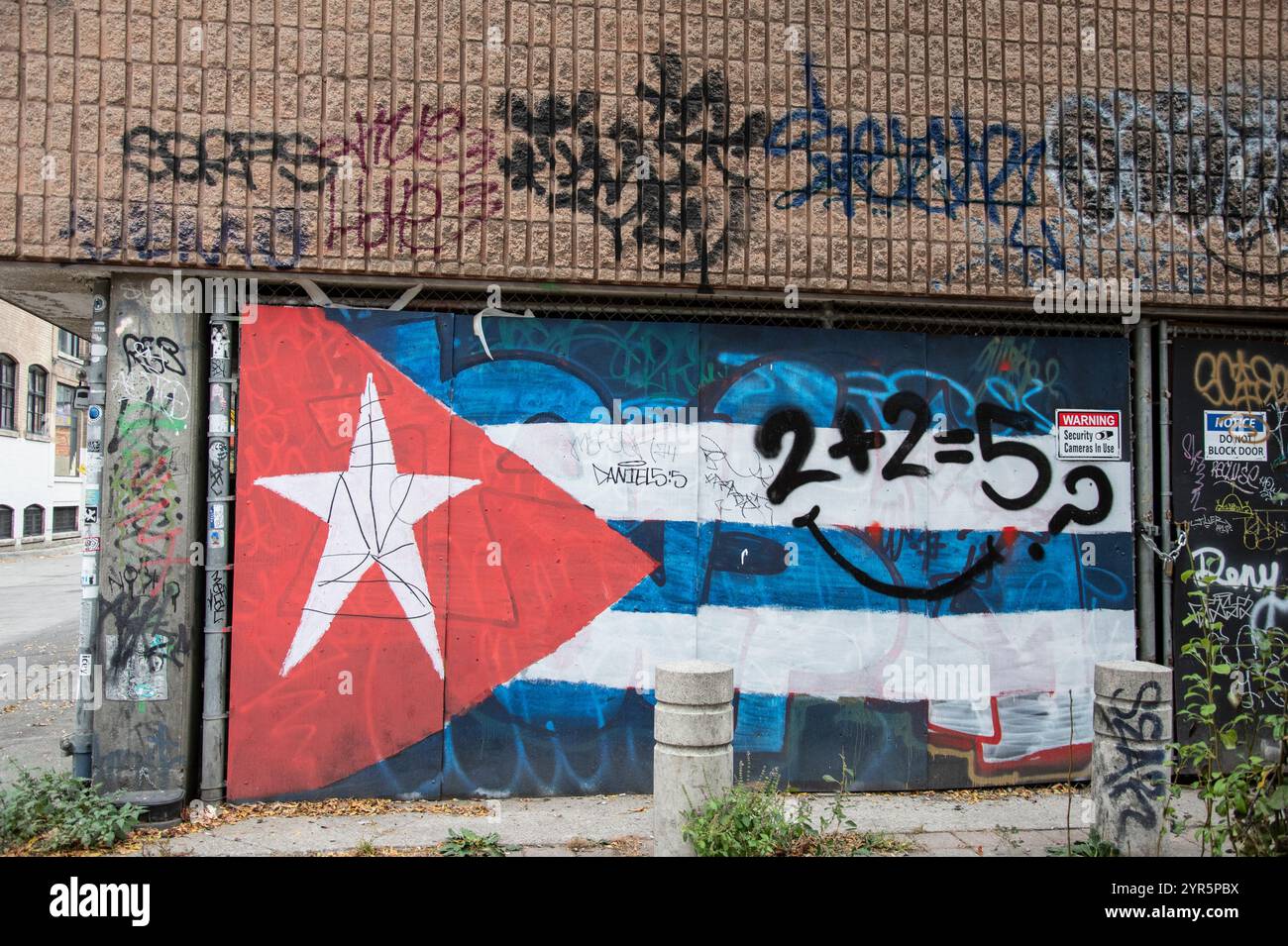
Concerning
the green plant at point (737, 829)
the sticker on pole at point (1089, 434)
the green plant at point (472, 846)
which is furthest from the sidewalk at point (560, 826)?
the sticker on pole at point (1089, 434)

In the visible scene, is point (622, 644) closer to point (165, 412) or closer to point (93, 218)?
point (165, 412)

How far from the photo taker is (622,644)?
20.9 feet

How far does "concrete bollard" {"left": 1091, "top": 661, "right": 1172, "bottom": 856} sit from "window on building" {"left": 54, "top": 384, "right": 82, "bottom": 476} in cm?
3497

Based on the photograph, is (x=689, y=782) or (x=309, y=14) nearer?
(x=689, y=782)

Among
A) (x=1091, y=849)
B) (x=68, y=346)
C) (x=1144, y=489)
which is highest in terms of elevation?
(x=68, y=346)

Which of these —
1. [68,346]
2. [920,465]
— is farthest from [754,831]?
[68,346]

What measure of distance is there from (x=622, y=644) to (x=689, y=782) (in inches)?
70.0

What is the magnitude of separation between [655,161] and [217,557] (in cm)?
375

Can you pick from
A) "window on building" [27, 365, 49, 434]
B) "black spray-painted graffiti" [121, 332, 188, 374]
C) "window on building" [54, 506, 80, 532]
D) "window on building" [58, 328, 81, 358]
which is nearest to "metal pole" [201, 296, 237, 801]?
"black spray-painted graffiti" [121, 332, 188, 374]

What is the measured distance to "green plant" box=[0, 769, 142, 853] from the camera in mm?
5105

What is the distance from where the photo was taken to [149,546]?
593cm

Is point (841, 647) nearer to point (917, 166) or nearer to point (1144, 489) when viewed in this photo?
point (1144, 489)

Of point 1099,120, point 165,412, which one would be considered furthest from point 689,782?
point 1099,120

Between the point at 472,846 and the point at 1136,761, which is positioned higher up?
the point at 1136,761
